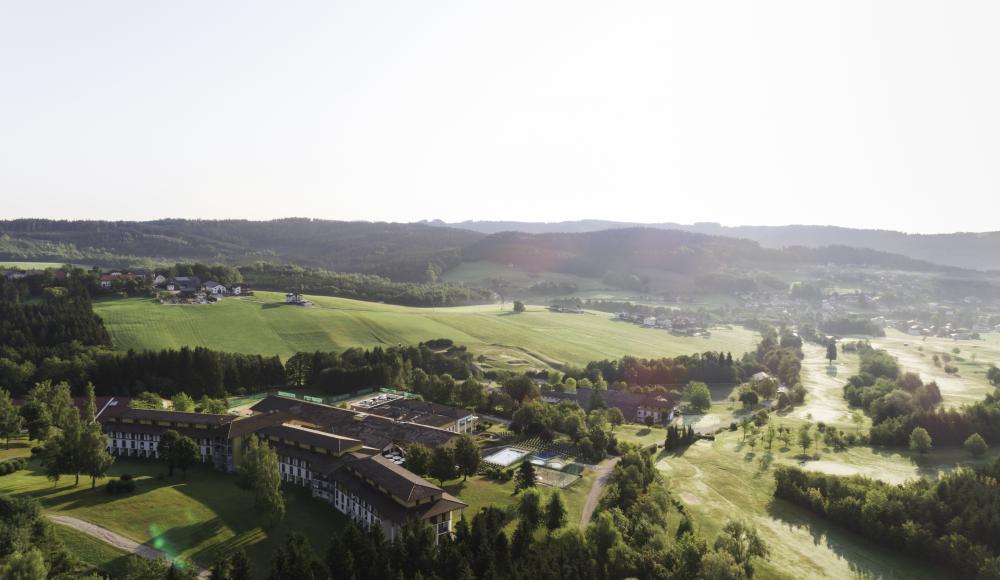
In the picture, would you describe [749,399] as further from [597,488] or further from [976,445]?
[597,488]

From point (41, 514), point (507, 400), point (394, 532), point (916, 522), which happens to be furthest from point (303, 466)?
point (916, 522)

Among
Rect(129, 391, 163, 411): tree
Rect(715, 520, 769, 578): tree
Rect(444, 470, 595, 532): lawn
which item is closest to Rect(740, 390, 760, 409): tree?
Rect(444, 470, 595, 532): lawn

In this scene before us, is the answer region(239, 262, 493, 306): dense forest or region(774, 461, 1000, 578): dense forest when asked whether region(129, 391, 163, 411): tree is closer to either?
region(774, 461, 1000, 578): dense forest

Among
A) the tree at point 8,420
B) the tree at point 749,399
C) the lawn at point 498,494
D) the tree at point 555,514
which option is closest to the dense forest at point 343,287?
the tree at point 749,399

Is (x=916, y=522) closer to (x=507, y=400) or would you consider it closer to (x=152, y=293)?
(x=507, y=400)

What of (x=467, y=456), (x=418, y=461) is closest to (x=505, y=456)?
(x=467, y=456)

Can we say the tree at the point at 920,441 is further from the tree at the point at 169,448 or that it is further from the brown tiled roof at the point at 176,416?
the tree at the point at 169,448

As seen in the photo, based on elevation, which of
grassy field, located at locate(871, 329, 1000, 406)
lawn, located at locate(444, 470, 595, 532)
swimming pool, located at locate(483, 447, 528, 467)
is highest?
lawn, located at locate(444, 470, 595, 532)
